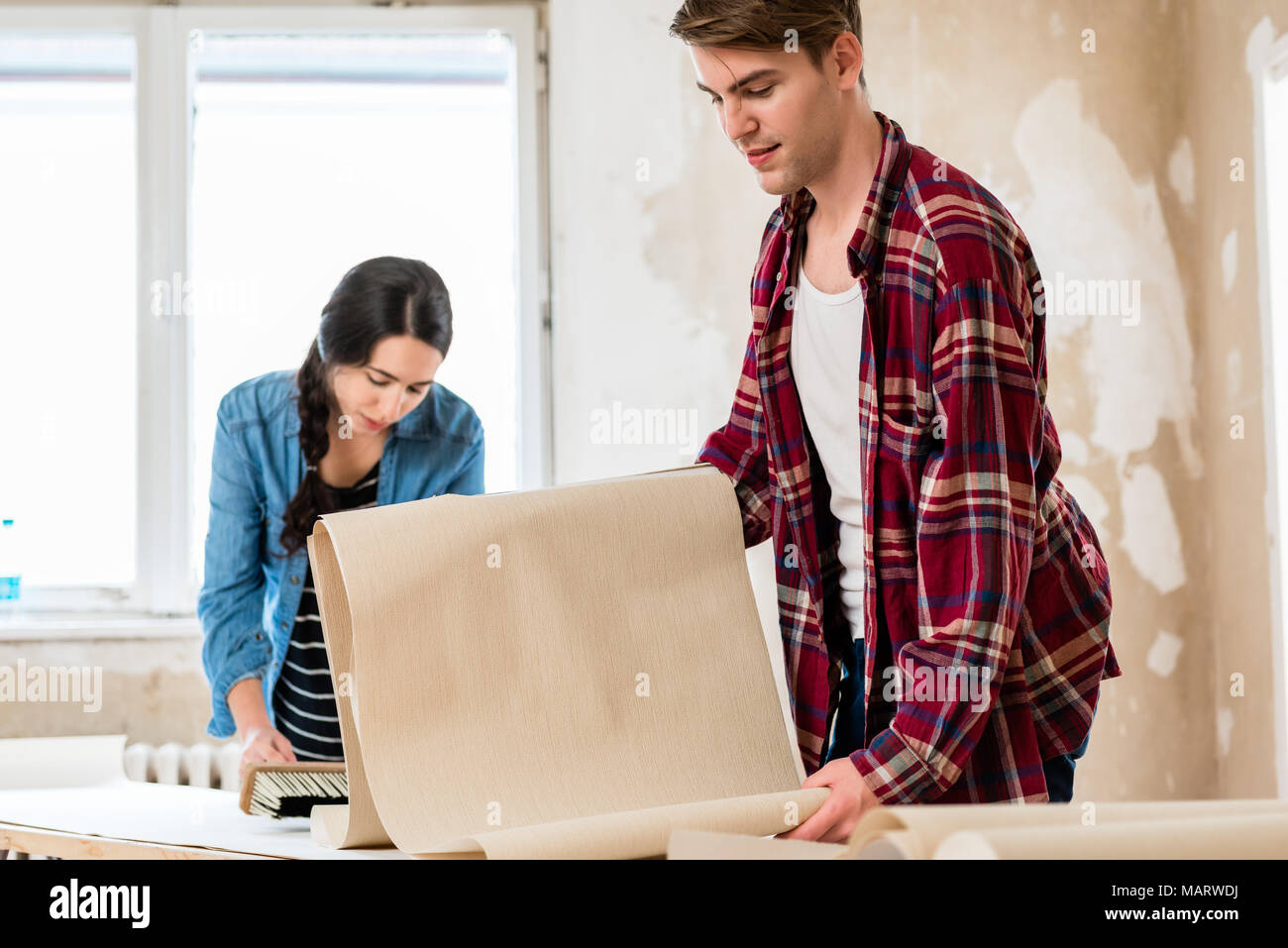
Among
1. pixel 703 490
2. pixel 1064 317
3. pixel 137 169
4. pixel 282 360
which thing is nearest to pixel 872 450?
pixel 703 490

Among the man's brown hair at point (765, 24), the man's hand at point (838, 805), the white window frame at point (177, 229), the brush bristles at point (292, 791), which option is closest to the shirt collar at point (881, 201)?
the man's brown hair at point (765, 24)

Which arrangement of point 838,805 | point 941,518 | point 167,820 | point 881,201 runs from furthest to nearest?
point 167,820 < point 881,201 < point 941,518 < point 838,805

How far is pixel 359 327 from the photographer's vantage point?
6.10 feet

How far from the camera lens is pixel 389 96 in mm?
3070

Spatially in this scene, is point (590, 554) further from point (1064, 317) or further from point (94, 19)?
point (94, 19)

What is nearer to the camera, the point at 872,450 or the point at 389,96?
the point at 872,450

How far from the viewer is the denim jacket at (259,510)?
1874mm

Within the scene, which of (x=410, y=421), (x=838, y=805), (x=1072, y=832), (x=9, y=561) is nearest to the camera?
(x=1072, y=832)

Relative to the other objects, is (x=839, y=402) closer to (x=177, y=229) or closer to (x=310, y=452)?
(x=310, y=452)

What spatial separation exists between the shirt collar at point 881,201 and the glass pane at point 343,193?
1.98 m

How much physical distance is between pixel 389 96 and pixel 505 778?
252 centimetres

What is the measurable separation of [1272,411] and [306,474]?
196 cm

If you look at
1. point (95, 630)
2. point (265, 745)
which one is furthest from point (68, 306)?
point (265, 745)

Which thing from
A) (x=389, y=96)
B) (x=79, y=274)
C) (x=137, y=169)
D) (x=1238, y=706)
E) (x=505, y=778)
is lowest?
(x=1238, y=706)
